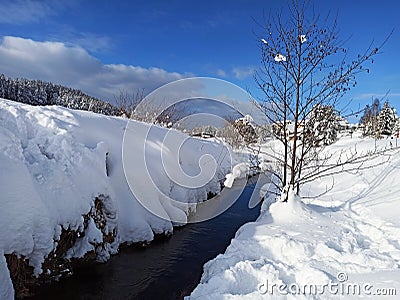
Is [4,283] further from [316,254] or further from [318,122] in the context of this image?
[318,122]

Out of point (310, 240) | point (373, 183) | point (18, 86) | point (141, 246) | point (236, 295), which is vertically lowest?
point (141, 246)

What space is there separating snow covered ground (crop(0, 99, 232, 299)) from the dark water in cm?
37

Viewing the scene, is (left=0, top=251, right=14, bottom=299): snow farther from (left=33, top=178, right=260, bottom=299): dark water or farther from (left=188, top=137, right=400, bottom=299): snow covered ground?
(left=188, top=137, right=400, bottom=299): snow covered ground

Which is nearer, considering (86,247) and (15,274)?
Result: (15,274)

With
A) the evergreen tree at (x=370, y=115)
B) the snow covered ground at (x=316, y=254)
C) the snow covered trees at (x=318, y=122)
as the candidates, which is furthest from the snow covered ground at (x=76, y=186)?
the evergreen tree at (x=370, y=115)

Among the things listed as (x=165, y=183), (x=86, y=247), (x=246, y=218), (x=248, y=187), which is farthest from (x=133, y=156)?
(x=248, y=187)

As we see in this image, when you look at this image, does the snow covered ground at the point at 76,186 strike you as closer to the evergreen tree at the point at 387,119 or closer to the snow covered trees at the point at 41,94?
the evergreen tree at the point at 387,119

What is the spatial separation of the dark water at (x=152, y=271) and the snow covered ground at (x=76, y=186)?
1.20 ft

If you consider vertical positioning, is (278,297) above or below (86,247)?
above

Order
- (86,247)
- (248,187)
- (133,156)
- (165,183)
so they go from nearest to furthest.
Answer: (86,247), (133,156), (165,183), (248,187)

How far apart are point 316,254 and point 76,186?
4.36 meters

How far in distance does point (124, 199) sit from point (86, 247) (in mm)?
1629

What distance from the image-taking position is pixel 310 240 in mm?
4293

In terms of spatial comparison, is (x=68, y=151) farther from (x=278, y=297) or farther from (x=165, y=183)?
(x=278, y=297)
